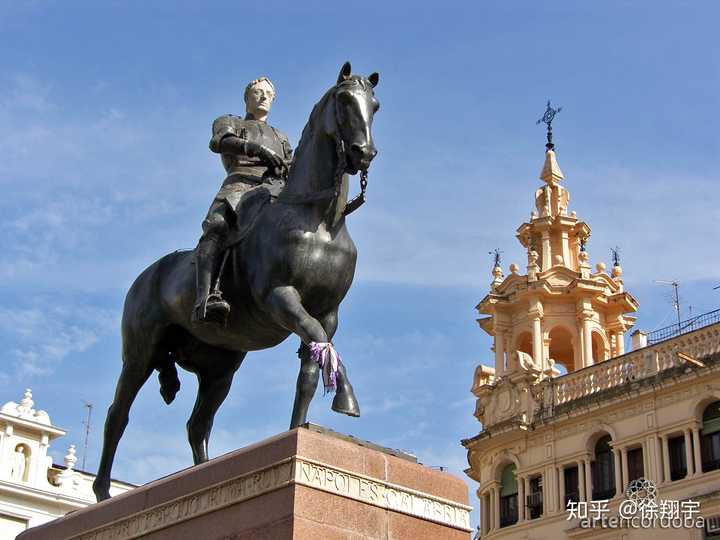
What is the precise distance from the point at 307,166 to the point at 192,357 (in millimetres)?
2503

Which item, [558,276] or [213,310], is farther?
[558,276]

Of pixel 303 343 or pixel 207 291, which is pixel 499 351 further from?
pixel 303 343

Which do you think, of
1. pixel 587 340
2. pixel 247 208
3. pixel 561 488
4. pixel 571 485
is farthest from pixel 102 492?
pixel 587 340

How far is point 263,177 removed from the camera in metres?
11.7

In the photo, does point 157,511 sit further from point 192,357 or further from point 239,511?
point 192,357

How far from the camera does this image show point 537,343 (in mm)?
50094

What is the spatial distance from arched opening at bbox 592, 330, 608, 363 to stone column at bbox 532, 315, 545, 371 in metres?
2.30

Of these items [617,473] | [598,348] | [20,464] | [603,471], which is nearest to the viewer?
[617,473]

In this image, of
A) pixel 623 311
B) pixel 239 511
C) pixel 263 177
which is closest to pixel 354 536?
pixel 239 511

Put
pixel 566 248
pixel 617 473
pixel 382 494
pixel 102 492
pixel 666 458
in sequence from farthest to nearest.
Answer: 1. pixel 566 248
2. pixel 617 473
3. pixel 666 458
4. pixel 102 492
5. pixel 382 494

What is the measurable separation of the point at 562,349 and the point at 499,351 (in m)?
3.39

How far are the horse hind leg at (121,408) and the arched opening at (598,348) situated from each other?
40.5m

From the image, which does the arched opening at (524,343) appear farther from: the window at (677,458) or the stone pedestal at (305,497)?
the stone pedestal at (305,497)

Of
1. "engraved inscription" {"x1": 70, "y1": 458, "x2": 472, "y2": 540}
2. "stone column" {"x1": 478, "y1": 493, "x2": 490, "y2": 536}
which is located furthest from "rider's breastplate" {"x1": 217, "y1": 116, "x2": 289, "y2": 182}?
"stone column" {"x1": 478, "y1": 493, "x2": 490, "y2": 536}
